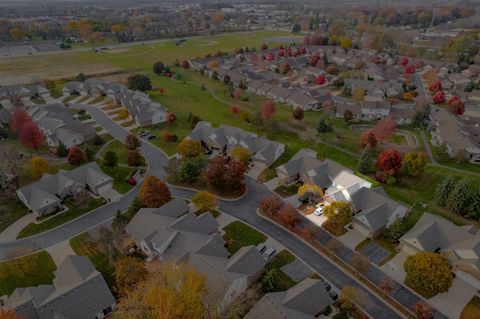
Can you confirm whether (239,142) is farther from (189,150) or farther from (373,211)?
(373,211)

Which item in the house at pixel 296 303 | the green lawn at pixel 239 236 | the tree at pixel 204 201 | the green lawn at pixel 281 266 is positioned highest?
the tree at pixel 204 201

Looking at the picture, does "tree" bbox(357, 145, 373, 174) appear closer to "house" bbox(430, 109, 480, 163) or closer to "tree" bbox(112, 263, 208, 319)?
"house" bbox(430, 109, 480, 163)

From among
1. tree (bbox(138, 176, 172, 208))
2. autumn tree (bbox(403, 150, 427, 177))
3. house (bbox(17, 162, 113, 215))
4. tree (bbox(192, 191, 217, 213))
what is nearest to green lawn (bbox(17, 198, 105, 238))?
house (bbox(17, 162, 113, 215))

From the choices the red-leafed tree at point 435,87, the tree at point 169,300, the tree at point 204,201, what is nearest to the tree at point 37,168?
the tree at point 204,201

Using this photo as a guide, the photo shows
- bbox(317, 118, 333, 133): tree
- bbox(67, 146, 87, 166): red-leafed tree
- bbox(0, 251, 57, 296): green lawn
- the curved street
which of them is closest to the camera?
the curved street

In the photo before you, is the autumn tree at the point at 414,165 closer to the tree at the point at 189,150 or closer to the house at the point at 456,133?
the house at the point at 456,133

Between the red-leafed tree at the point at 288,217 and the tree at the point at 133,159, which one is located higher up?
the tree at the point at 133,159
